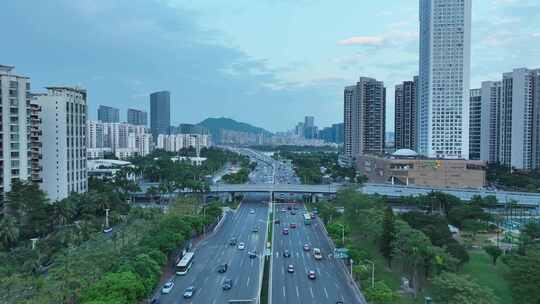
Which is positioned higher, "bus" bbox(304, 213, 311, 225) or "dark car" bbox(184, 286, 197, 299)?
"bus" bbox(304, 213, 311, 225)

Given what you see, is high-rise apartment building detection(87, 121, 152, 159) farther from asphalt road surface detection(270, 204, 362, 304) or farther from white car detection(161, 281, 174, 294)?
white car detection(161, 281, 174, 294)

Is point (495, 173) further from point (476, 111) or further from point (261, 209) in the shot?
point (261, 209)

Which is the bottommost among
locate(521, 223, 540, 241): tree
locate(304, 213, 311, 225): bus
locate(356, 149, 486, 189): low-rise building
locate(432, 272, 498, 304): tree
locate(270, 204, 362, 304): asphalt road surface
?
locate(270, 204, 362, 304): asphalt road surface

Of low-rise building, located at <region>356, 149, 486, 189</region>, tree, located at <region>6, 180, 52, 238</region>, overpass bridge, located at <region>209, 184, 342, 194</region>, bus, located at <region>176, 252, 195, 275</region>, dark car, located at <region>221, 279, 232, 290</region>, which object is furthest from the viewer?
low-rise building, located at <region>356, 149, 486, 189</region>

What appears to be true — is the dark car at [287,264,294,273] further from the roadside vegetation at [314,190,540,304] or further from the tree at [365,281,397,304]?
the tree at [365,281,397,304]

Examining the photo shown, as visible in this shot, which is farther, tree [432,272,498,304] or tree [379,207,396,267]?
tree [379,207,396,267]

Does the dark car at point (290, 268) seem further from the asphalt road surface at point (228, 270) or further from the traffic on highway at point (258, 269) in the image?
the asphalt road surface at point (228, 270)

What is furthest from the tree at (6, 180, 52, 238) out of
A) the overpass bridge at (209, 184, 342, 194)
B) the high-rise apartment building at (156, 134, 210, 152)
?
the high-rise apartment building at (156, 134, 210, 152)

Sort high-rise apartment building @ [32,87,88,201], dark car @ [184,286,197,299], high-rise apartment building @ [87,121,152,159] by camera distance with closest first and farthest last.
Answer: dark car @ [184,286,197,299] < high-rise apartment building @ [32,87,88,201] < high-rise apartment building @ [87,121,152,159]
